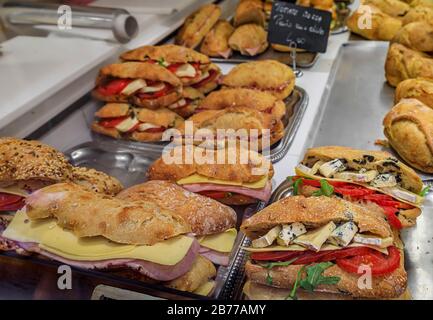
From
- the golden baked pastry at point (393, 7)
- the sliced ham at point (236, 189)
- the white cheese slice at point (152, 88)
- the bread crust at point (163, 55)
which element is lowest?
the sliced ham at point (236, 189)

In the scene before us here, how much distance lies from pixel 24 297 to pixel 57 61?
5.88 feet

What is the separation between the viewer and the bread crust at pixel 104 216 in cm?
163

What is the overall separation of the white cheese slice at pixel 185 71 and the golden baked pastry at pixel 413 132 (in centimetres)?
137

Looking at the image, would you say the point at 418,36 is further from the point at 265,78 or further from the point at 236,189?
the point at 236,189

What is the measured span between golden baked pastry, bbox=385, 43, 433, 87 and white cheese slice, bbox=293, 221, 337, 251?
185 cm

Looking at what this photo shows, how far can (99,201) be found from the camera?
5.86 ft

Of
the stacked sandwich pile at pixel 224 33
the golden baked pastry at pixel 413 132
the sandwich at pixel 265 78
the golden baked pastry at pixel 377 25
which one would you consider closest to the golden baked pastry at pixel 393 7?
the golden baked pastry at pixel 377 25

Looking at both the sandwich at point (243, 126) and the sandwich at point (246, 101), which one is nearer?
the sandwich at point (243, 126)

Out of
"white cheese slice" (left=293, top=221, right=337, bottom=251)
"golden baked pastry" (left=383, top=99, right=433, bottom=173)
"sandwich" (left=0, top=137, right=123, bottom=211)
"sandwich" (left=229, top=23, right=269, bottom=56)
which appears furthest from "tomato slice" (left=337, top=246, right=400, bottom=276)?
"sandwich" (left=229, top=23, right=269, bottom=56)

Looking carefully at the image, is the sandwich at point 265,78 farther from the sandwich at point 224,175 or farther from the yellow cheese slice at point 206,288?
the yellow cheese slice at point 206,288

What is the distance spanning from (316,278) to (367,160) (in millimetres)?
735
